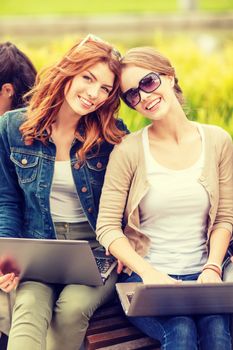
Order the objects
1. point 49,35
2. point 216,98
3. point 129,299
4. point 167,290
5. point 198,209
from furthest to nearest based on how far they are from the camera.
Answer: point 49,35, point 216,98, point 198,209, point 129,299, point 167,290

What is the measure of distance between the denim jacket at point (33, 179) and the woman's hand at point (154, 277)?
40 centimetres

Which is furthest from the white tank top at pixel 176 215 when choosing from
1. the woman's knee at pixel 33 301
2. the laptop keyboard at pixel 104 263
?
the woman's knee at pixel 33 301

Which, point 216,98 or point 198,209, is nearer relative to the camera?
point 198,209

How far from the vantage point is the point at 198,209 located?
2744 millimetres

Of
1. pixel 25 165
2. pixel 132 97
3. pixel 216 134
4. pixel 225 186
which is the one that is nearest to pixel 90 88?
pixel 132 97

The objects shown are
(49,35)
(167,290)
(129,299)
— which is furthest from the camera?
(49,35)

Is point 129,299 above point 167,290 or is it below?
below

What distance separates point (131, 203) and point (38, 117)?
20.2 inches

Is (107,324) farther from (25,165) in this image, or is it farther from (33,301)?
(25,165)

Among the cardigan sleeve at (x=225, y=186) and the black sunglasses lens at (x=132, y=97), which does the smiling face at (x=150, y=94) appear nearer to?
the black sunglasses lens at (x=132, y=97)

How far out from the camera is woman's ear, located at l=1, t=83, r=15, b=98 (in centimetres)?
321

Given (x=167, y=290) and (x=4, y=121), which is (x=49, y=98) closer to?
(x=4, y=121)

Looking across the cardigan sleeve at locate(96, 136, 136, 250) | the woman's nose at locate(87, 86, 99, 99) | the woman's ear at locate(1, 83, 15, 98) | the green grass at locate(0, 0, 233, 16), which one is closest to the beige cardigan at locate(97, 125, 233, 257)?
the cardigan sleeve at locate(96, 136, 136, 250)

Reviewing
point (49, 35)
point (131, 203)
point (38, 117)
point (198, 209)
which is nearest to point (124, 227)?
point (131, 203)
